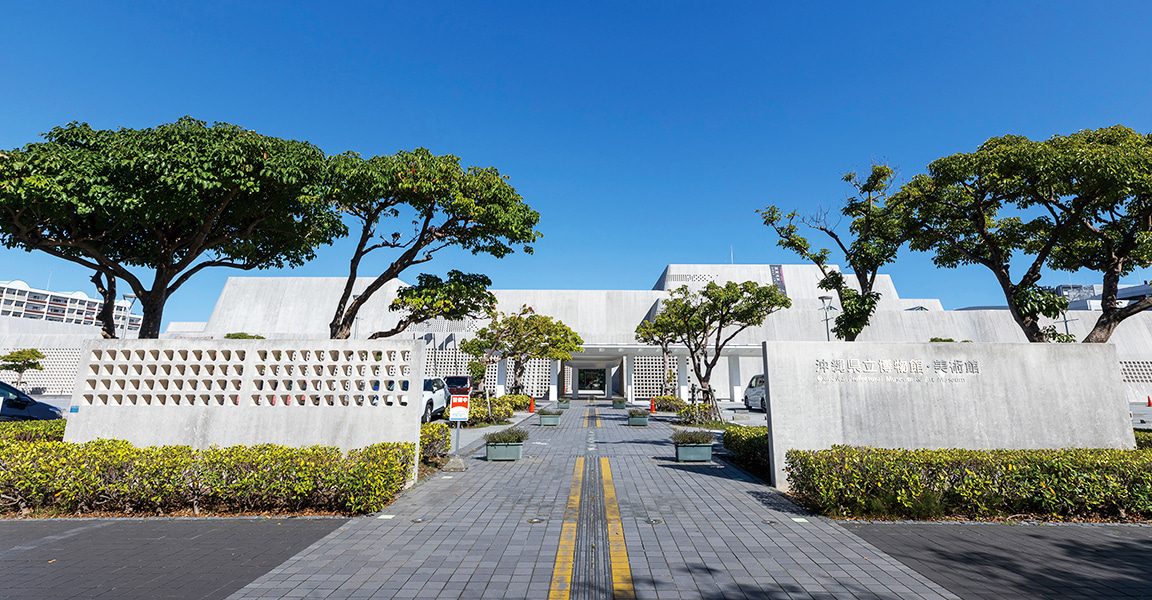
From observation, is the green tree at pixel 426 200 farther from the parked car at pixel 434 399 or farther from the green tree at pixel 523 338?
the green tree at pixel 523 338

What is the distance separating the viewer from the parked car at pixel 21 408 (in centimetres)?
1402

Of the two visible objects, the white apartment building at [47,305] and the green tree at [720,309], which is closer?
the green tree at [720,309]

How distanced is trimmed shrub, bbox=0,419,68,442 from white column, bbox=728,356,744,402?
33.5 meters

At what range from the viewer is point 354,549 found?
479cm

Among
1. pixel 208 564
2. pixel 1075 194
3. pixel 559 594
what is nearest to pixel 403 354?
pixel 208 564

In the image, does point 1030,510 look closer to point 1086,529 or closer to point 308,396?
point 1086,529

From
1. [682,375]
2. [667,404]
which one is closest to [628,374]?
[682,375]

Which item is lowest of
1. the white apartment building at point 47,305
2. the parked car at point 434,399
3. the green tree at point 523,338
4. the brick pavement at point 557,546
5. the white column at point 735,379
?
the brick pavement at point 557,546

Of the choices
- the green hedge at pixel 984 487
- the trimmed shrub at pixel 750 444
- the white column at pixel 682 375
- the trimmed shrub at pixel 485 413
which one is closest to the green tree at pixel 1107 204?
the green hedge at pixel 984 487

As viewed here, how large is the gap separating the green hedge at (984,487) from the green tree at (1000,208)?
14.1 feet

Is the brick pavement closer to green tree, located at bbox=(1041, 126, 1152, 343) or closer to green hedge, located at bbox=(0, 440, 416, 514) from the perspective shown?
green hedge, located at bbox=(0, 440, 416, 514)

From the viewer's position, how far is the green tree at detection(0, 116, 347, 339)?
8445 mm

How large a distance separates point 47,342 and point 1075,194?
59.0 metres

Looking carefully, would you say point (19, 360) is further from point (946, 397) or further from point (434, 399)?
point (946, 397)
